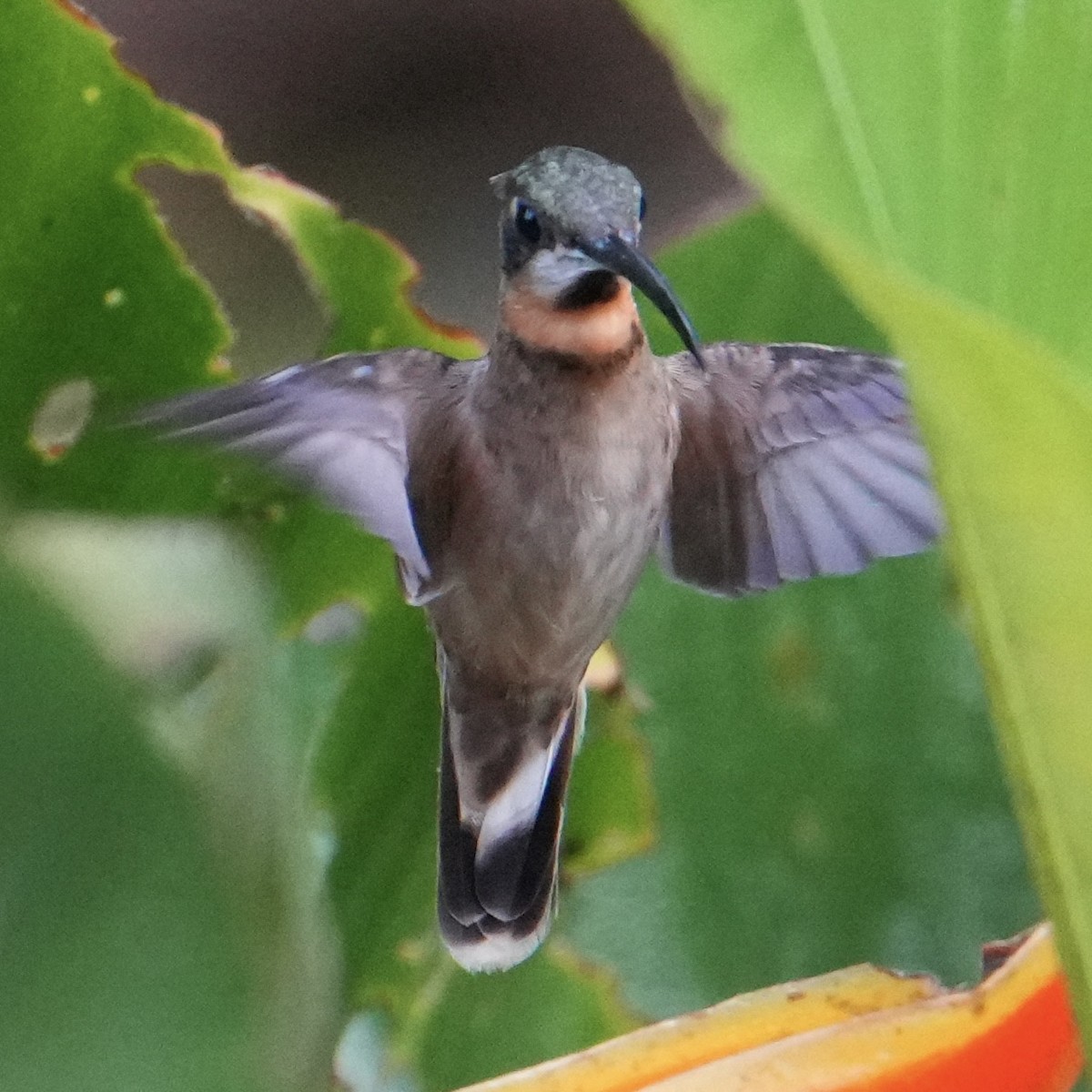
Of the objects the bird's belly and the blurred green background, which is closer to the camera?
the blurred green background

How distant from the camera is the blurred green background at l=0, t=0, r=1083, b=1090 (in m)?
0.50

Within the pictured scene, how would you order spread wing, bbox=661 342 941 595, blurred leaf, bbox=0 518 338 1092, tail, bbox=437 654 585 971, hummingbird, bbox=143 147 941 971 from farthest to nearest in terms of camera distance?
1. tail, bbox=437 654 585 971
2. spread wing, bbox=661 342 941 595
3. hummingbird, bbox=143 147 941 971
4. blurred leaf, bbox=0 518 338 1092

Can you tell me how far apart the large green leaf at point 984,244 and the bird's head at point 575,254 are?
267 mm

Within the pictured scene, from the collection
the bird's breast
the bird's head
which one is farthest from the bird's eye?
the bird's breast

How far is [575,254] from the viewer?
0.77 meters

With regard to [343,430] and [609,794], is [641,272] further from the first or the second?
[609,794]

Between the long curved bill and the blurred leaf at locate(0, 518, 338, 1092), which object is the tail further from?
the blurred leaf at locate(0, 518, 338, 1092)

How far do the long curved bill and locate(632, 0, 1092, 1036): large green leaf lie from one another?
10.2 inches

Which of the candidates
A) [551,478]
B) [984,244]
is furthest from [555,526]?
[984,244]

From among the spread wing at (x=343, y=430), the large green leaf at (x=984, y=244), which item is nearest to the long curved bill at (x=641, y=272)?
the spread wing at (x=343, y=430)

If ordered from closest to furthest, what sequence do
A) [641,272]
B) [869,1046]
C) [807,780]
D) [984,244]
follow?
1. [984,244]
2. [869,1046]
3. [641,272]
4. [807,780]

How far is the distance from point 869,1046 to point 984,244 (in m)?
0.32

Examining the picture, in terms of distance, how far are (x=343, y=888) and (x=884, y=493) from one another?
394 millimetres

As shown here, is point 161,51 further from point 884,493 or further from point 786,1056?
point 786,1056
